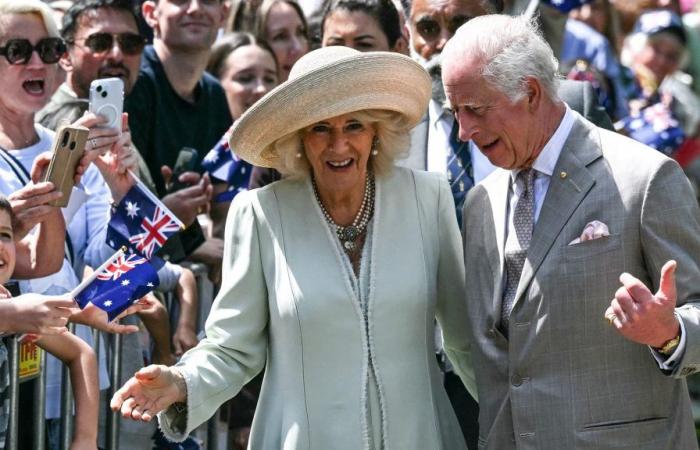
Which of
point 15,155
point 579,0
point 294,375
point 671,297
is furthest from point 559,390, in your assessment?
point 579,0

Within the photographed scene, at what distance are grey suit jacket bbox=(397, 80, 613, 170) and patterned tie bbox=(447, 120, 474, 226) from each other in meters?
0.11

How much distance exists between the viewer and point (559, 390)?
4363 mm

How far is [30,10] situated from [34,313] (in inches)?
66.5

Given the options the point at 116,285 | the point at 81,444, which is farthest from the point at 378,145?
the point at 81,444

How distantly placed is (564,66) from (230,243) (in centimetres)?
459

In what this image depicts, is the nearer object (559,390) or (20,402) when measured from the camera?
(559,390)

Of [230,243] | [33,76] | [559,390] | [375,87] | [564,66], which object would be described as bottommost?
[559,390]

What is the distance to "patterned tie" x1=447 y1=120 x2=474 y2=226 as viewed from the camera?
5699 mm

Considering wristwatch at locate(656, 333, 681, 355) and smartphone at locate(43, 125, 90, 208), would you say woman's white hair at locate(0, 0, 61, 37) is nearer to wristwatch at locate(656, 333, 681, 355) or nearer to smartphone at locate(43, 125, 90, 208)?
smartphone at locate(43, 125, 90, 208)

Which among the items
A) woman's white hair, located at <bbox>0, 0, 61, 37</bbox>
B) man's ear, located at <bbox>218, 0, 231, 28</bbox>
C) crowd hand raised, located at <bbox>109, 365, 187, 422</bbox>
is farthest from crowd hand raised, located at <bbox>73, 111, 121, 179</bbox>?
man's ear, located at <bbox>218, 0, 231, 28</bbox>

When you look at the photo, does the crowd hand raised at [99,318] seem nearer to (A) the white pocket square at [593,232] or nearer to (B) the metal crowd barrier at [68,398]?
(B) the metal crowd barrier at [68,398]

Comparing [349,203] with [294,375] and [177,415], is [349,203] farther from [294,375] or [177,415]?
[177,415]

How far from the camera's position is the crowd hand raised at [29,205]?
5.04 meters

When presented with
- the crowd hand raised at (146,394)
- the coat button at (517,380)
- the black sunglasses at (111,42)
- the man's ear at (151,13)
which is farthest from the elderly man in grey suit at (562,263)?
the man's ear at (151,13)
